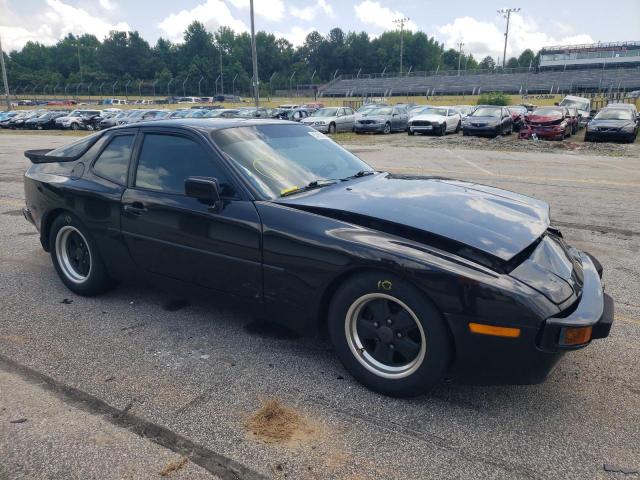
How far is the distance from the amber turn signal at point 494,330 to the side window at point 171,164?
1.78 metres

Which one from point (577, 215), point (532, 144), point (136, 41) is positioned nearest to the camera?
point (577, 215)

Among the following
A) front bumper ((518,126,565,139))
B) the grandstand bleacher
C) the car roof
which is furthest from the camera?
the grandstand bleacher

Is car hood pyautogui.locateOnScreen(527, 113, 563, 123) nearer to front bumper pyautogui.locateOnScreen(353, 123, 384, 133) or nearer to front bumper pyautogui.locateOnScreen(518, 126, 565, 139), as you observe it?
front bumper pyautogui.locateOnScreen(518, 126, 565, 139)

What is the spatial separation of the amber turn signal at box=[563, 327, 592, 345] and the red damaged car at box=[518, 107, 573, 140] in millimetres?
20240

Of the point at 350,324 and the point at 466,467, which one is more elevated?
the point at 350,324

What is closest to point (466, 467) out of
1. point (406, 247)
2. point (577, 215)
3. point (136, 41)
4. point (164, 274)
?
point (406, 247)

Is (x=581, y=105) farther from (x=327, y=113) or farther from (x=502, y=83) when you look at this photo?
(x=502, y=83)

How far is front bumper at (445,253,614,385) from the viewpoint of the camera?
2430 millimetres

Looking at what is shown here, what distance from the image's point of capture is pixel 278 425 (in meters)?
2.67

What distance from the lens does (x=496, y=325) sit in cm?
245

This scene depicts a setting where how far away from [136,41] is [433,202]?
150386 mm

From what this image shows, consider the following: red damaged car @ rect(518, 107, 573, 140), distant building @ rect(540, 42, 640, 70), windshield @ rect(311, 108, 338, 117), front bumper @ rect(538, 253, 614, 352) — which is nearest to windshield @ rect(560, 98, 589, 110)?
red damaged car @ rect(518, 107, 573, 140)

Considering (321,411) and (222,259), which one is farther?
(222,259)

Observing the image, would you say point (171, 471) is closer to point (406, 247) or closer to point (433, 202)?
point (406, 247)
